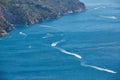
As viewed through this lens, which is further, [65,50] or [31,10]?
[31,10]

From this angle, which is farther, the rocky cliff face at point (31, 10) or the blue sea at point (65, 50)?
the rocky cliff face at point (31, 10)

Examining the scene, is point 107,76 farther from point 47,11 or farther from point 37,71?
point 47,11

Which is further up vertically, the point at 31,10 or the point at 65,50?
the point at 31,10

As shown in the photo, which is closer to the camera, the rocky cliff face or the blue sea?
the blue sea
